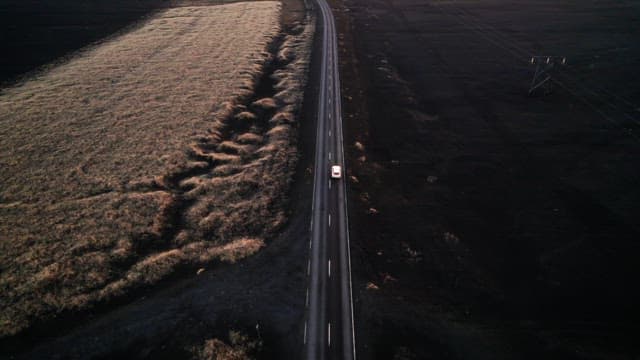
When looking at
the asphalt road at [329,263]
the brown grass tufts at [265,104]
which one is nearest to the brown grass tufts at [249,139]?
the asphalt road at [329,263]

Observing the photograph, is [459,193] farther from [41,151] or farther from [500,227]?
[41,151]

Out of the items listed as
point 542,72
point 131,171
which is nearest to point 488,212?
point 542,72

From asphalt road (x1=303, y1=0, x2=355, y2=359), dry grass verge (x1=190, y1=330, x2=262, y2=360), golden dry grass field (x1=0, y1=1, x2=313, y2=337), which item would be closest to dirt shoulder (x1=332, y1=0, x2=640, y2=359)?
asphalt road (x1=303, y1=0, x2=355, y2=359)

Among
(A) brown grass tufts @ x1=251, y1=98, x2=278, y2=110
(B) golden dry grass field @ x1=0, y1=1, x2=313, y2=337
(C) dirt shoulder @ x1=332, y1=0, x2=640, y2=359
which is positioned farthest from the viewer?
(A) brown grass tufts @ x1=251, y1=98, x2=278, y2=110

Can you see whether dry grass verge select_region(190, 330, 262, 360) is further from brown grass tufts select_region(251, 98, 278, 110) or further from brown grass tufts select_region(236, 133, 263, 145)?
brown grass tufts select_region(251, 98, 278, 110)

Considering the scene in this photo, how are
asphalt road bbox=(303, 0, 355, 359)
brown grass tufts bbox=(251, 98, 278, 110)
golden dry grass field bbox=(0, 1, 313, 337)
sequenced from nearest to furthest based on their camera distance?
asphalt road bbox=(303, 0, 355, 359)
golden dry grass field bbox=(0, 1, 313, 337)
brown grass tufts bbox=(251, 98, 278, 110)
